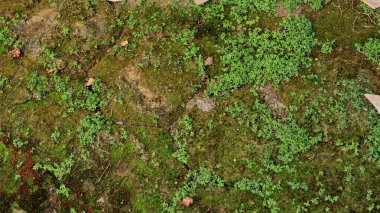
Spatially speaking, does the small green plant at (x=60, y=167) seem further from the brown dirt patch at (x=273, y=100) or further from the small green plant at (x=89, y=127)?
the brown dirt patch at (x=273, y=100)

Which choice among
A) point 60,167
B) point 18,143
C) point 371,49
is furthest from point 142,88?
point 371,49

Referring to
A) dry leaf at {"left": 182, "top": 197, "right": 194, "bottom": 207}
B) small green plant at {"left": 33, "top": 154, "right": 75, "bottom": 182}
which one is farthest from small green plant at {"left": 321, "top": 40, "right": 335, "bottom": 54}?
small green plant at {"left": 33, "top": 154, "right": 75, "bottom": 182}

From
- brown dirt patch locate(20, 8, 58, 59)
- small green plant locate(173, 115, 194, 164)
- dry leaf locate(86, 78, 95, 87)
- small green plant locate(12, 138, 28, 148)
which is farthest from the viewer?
brown dirt patch locate(20, 8, 58, 59)

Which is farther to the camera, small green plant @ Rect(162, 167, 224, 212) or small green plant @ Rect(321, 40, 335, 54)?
small green plant @ Rect(321, 40, 335, 54)

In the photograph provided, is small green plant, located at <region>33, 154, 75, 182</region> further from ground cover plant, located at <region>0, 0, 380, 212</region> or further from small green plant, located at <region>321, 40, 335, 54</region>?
small green plant, located at <region>321, 40, 335, 54</region>

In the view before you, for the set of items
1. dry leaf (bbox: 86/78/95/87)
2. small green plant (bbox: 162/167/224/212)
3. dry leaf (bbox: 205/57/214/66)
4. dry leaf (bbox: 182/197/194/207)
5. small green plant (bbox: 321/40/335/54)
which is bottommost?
dry leaf (bbox: 182/197/194/207)

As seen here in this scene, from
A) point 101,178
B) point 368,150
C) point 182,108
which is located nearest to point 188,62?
point 182,108

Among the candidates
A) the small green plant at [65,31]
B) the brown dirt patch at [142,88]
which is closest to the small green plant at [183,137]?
the brown dirt patch at [142,88]

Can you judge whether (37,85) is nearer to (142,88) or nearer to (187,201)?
(142,88)
